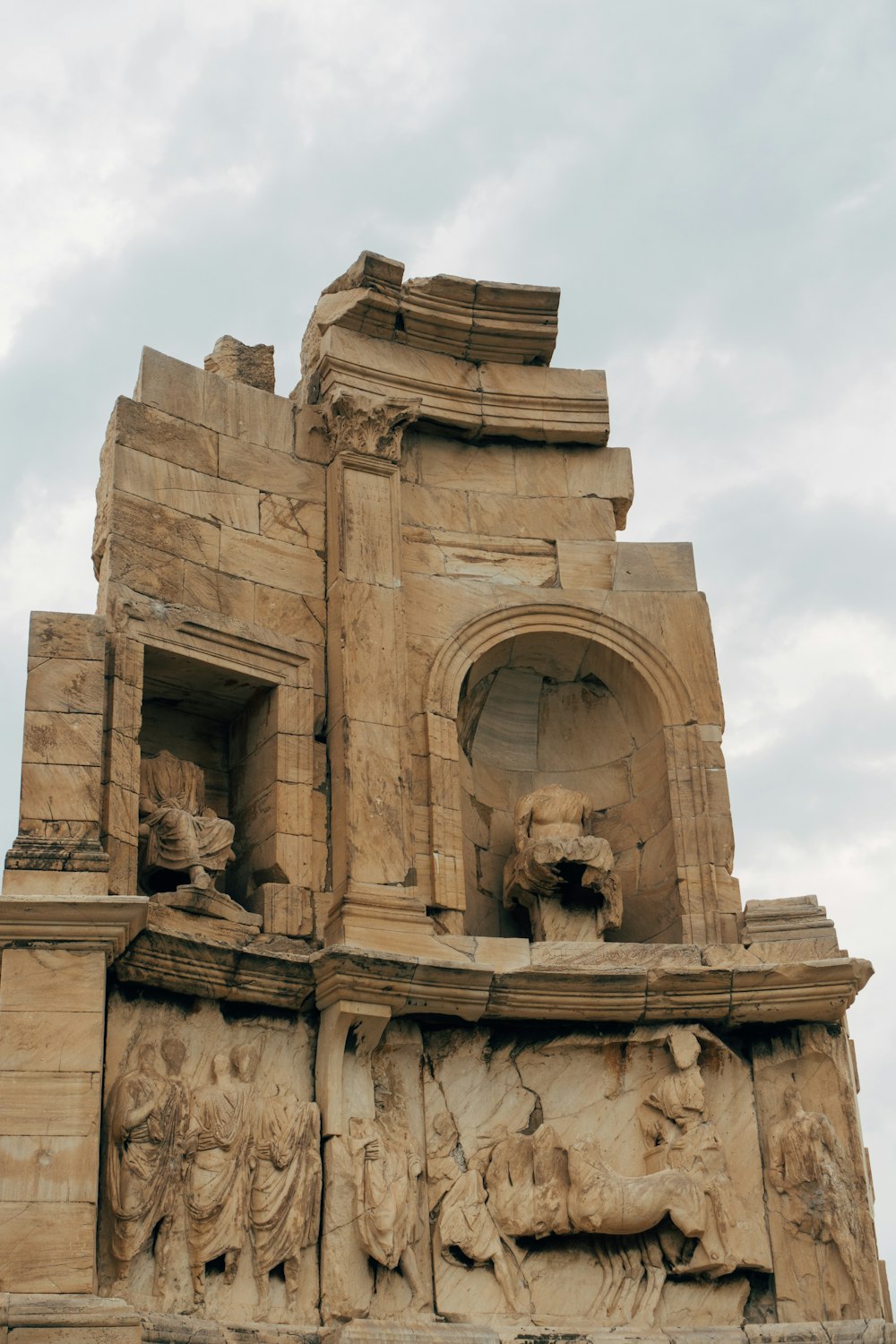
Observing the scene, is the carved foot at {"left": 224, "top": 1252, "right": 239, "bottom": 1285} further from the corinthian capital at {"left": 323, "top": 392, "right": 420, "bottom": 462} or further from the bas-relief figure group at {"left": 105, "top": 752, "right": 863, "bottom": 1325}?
the corinthian capital at {"left": 323, "top": 392, "right": 420, "bottom": 462}

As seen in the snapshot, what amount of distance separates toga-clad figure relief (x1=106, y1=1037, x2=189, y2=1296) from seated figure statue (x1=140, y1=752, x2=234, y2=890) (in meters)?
1.42

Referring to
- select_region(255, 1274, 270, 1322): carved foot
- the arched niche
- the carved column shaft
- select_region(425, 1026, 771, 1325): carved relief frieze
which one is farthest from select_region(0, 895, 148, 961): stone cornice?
the arched niche

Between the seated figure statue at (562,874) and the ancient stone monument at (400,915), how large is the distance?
26 millimetres

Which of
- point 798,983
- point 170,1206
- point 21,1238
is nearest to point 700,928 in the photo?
point 798,983

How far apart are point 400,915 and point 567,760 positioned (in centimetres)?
274

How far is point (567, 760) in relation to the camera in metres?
15.2

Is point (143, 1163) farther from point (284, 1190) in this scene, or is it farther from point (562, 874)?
point (562, 874)

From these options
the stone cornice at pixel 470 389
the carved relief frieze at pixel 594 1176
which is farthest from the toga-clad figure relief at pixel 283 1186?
the stone cornice at pixel 470 389

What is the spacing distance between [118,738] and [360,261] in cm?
439

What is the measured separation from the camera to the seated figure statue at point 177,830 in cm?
1263

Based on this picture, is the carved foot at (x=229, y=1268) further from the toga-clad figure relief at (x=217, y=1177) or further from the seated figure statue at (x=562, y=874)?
the seated figure statue at (x=562, y=874)

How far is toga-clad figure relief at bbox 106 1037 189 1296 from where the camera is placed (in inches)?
439

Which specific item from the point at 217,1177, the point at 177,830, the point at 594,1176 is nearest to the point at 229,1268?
the point at 217,1177

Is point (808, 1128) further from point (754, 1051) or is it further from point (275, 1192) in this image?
point (275, 1192)
